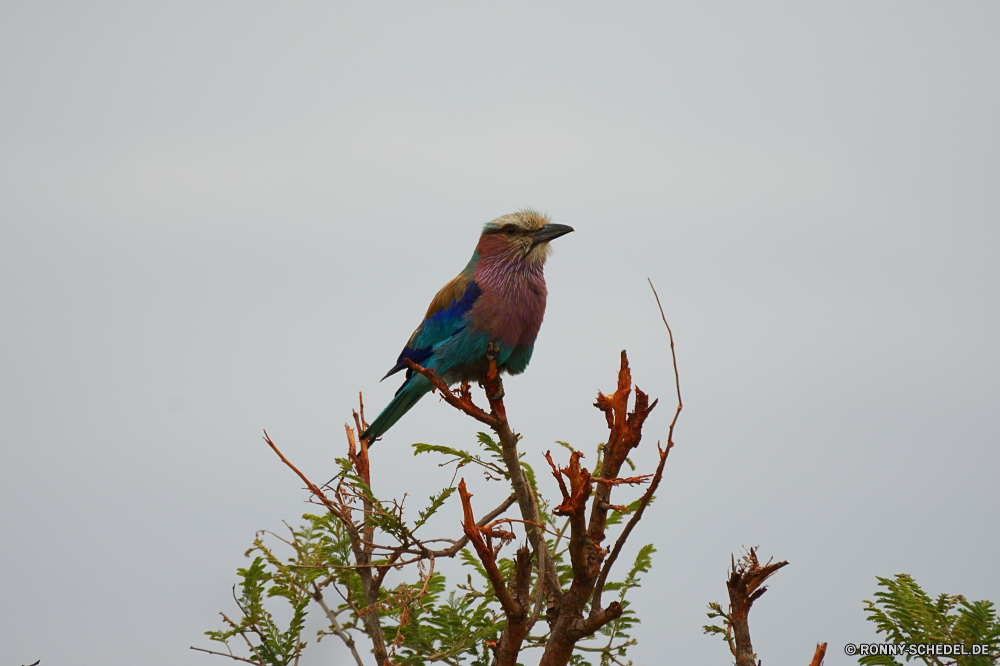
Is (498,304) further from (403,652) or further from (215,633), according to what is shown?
(215,633)

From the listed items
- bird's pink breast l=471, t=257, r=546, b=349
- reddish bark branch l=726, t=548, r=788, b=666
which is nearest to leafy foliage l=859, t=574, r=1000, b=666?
reddish bark branch l=726, t=548, r=788, b=666

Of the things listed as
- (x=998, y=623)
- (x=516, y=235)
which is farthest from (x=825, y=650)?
(x=516, y=235)

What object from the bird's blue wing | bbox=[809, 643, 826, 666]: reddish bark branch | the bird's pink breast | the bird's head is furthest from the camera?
the bird's head

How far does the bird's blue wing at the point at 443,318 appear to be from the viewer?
5301 millimetres

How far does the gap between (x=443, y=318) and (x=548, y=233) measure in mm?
871

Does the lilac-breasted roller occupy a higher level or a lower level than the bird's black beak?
lower

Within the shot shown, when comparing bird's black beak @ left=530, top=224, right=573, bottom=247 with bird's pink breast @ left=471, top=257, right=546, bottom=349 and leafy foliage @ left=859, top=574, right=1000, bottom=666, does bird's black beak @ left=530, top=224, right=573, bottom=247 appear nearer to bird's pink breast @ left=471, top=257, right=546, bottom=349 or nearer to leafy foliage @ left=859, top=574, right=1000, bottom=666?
bird's pink breast @ left=471, top=257, right=546, bottom=349

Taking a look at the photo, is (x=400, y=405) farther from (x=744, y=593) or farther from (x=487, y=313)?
(x=744, y=593)

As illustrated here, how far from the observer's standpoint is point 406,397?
5.43 metres

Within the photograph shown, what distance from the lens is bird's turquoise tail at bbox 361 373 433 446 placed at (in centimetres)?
539

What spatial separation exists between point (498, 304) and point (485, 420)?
148cm

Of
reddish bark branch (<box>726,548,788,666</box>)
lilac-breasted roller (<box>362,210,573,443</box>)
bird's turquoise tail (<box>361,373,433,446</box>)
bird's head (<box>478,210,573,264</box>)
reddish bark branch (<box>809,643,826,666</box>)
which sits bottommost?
reddish bark branch (<box>809,643,826,666</box>)

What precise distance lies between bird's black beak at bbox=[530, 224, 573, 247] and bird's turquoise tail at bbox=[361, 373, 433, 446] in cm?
115

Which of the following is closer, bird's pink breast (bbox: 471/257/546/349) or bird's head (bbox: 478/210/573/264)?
bird's pink breast (bbox: 471/257/546/349)
